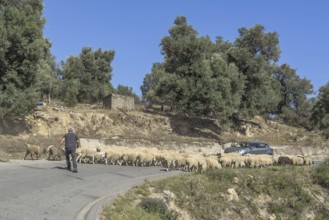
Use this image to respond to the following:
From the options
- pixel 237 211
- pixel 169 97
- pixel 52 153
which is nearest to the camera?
pixel 237 211

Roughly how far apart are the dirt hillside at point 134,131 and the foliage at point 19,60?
254 centimetres

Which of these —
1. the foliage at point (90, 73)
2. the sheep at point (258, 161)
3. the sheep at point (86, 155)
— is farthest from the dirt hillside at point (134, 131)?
the sheep at point (258, 161)

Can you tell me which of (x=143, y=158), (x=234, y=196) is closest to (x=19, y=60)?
(x=143, y=158)

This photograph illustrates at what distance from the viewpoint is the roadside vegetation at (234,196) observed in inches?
553

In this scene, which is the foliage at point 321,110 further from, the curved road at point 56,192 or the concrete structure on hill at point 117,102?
the curved road at point 56,192

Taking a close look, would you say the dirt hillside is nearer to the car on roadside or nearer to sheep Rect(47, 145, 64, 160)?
sheep Rect(47, 145, 64, 160)

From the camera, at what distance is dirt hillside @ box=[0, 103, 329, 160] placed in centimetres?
3527

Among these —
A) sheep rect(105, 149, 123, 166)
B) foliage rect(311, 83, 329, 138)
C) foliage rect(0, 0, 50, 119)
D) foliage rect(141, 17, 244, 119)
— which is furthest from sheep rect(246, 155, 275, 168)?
foliage rect(311, 83, 329, 138)

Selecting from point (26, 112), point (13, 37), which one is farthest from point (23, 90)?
point (13, 37)

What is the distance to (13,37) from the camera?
34.1 metres

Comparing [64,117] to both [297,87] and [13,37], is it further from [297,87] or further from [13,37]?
[297,87]

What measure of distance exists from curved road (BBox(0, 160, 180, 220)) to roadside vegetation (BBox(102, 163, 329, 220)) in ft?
3.01

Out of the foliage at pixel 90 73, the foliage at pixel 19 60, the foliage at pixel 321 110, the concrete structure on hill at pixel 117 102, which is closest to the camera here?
the foliage at pixel 19 60

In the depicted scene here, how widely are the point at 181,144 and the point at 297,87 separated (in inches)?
2045
